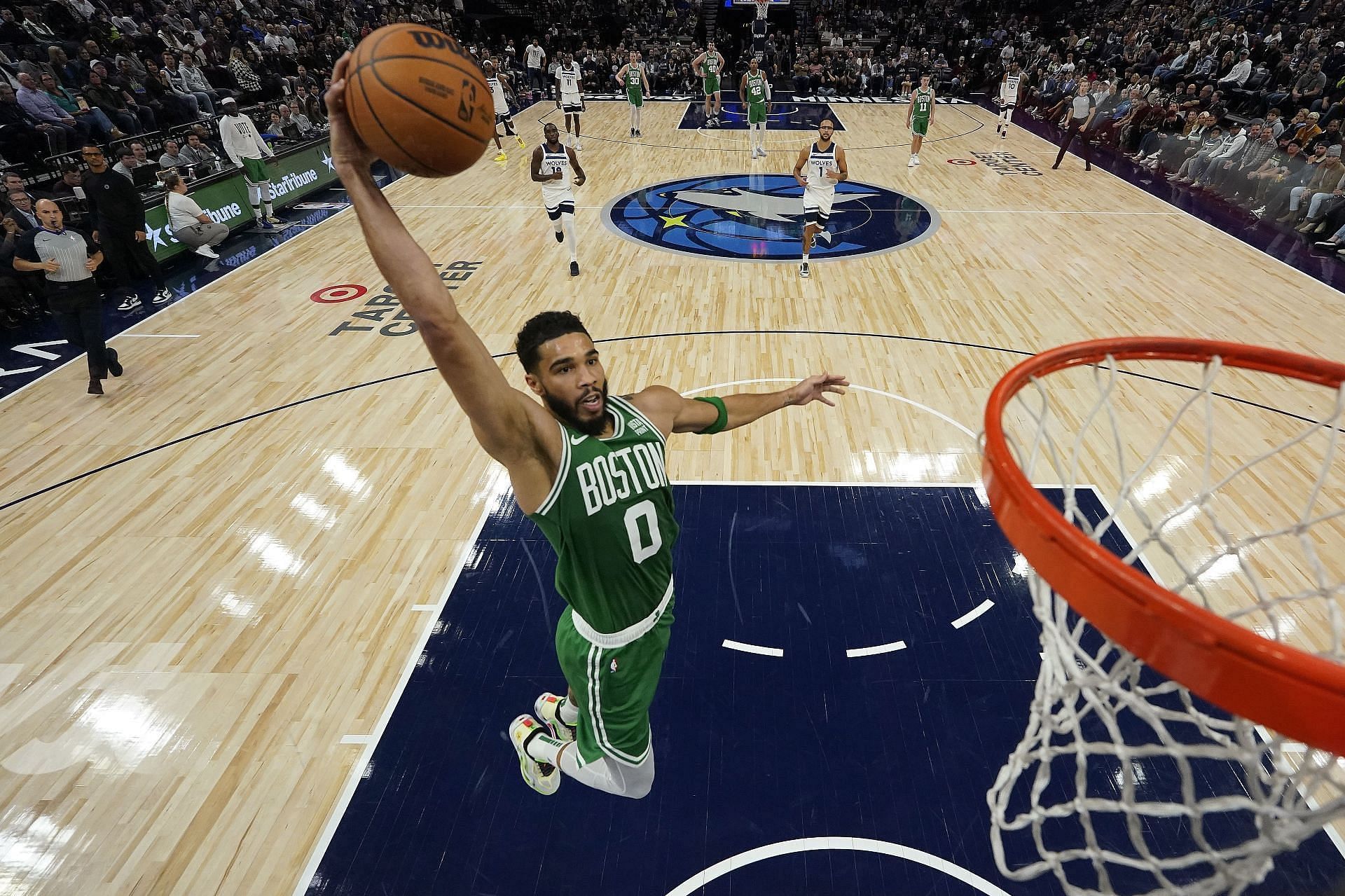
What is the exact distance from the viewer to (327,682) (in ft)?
12.6

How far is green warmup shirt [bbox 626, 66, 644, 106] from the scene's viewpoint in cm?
1570

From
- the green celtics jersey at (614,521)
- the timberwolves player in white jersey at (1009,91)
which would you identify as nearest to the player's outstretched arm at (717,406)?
the green celtics jersey at (614,521)

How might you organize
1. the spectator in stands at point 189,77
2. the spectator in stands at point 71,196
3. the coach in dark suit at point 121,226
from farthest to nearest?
the spectator in stands at point 189,77
the spectator in stands at point 71,196
the coach in dark suit at point 121,226

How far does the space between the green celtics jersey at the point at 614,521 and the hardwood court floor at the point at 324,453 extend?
178cm

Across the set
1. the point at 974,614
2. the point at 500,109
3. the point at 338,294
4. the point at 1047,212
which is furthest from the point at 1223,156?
the point at 338,294

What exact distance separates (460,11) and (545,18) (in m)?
3.05

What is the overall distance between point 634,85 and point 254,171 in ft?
26.7

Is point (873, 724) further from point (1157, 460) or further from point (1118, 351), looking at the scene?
point (1157, 460)

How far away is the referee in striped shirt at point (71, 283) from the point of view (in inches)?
234

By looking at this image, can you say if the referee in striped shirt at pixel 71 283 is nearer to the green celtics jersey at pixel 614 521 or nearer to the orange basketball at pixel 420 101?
the orange basketball at pixel 420 101

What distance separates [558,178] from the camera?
28.6 feet

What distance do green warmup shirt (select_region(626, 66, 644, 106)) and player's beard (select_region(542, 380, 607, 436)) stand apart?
15225 millimetres

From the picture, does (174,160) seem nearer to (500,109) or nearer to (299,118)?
(299,118)

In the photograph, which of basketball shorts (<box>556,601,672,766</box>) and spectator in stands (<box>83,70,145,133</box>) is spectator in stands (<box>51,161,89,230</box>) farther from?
basketball shorts (<box>556,601,672,766</box>)
